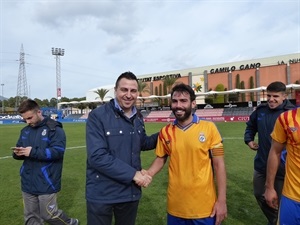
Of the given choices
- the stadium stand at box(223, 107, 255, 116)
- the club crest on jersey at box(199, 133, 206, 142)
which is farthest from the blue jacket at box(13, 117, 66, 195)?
the stadium stand at box(223, 107, 255, 116)

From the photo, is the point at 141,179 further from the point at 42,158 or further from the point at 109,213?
the point at 42,158

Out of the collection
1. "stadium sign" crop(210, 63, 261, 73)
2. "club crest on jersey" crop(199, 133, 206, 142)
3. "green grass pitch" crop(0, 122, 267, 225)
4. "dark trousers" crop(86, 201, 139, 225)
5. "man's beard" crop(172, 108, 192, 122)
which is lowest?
"green grass pitch" crop(0, 122, 267, 225)

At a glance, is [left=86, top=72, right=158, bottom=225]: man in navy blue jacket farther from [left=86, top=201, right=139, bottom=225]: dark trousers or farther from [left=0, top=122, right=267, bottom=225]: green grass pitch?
[left=0, top=122, right=267, bottom=225]: green grass pitch

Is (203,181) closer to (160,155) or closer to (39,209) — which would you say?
(160,155)

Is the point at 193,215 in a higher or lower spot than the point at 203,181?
lower

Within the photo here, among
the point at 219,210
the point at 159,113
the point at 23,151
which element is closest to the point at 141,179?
the point at 219,210

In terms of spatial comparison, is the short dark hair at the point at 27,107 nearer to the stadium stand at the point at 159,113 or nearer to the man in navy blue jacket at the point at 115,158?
the man in navy blue jacket at the point at 115,158

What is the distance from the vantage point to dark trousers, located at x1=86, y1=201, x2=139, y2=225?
9.59 feet

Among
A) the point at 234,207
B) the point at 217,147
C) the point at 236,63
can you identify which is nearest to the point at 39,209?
the point at 217,147

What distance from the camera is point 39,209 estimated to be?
13.9 ft

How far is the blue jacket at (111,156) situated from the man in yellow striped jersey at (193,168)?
0.41 meters

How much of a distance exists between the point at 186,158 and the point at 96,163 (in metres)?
0.88

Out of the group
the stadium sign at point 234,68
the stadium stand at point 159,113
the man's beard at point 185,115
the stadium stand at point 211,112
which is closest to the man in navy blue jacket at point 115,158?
the man's beard at point 185,115

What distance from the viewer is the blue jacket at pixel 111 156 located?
2752 mm
